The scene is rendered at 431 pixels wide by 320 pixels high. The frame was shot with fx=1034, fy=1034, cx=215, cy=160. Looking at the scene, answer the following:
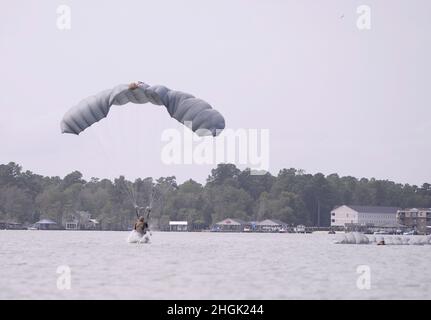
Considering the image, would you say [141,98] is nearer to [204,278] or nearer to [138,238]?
[138,238]

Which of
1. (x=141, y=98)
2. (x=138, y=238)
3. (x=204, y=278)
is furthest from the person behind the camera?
(x=138, y=238)

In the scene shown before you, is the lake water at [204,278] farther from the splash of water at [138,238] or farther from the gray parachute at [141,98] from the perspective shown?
the splash of water at [138,238]

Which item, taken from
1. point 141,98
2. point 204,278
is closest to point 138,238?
point 141,98

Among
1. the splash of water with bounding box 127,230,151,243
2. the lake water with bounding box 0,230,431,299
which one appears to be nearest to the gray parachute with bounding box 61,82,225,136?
the lake water with bounding box 0,230,431,299

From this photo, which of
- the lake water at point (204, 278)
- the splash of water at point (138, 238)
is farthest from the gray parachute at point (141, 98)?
the splash of water at point (138, 238)

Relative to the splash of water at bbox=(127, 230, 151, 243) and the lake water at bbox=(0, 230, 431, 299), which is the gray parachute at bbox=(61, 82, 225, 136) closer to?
the lake water at bbox=(0, 230, 431, 299)

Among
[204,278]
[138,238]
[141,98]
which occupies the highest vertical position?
[141,98]

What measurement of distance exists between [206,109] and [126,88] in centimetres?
452

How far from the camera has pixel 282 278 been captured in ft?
142

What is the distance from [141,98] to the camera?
2265 inches

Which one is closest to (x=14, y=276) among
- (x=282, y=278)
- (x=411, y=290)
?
(x=282, y=278)

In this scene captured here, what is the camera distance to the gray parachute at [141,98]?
56312mm
